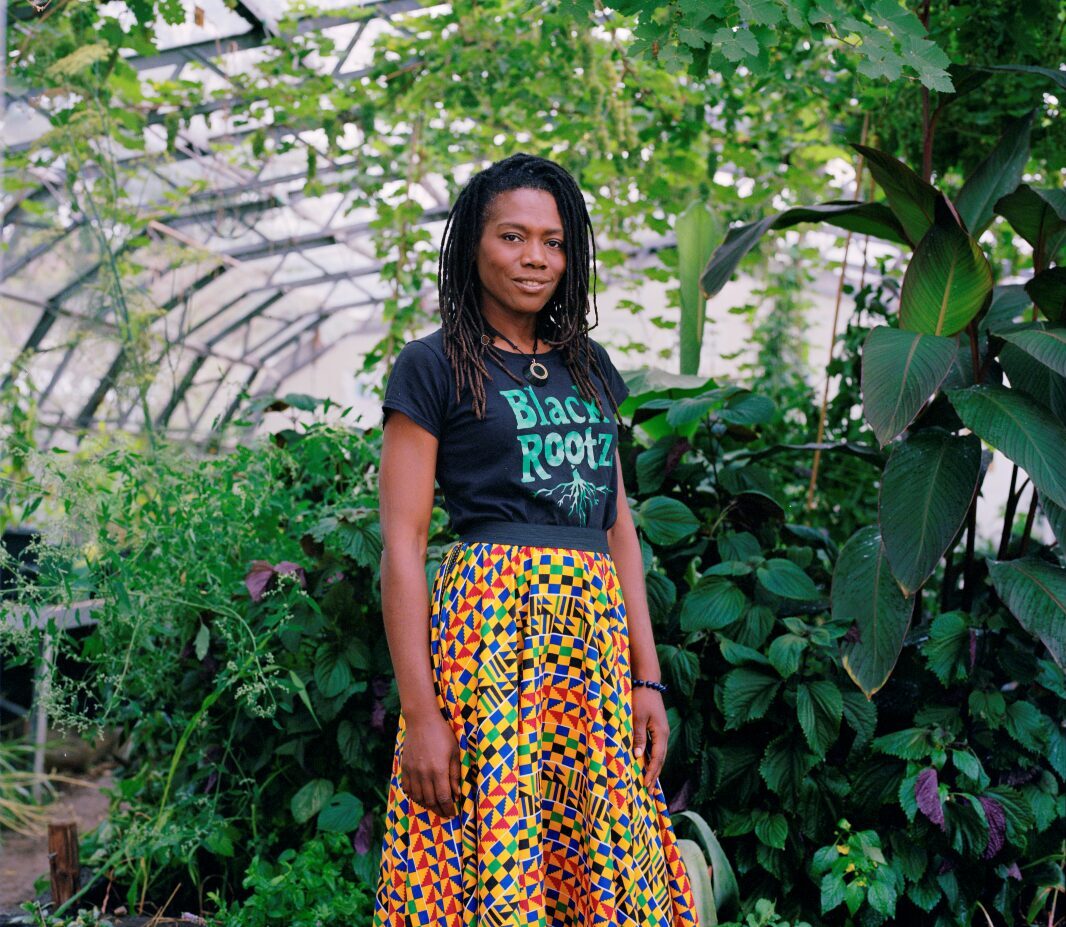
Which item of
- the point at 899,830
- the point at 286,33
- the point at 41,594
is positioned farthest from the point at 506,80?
the point at 899,830

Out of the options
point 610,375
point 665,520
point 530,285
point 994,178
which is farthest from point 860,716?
point 994,178

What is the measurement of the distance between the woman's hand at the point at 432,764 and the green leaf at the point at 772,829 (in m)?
0.89

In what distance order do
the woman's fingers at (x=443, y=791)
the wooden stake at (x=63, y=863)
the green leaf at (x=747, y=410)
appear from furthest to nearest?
1. the green leaf at (x=747, y=410)
2. the wooden stake at (x=63, y=863)
3. the woman's fingers at (x=443, y=791)

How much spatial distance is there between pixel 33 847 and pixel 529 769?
7.88 feet

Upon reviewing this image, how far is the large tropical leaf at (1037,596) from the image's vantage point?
6.46ft

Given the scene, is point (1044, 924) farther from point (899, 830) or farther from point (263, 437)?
point (263, 437)

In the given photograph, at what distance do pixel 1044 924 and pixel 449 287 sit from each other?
1.83 m

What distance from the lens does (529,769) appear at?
1.35 m

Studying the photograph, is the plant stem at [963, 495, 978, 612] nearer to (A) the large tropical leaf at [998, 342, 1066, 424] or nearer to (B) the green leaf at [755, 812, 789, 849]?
(A) the large tropical leaf at [998, 342, 1066, 424]

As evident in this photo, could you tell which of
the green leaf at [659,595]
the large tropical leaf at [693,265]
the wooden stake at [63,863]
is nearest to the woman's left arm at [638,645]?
the green leaf at [659,595]

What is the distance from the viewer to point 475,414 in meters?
1.42

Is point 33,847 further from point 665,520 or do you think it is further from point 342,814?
point 665,520

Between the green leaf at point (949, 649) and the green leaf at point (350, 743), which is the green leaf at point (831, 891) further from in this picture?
the green leaf at point (350, 743)

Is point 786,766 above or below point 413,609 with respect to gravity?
below
